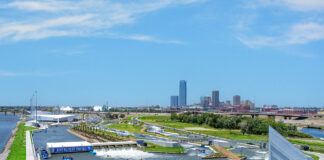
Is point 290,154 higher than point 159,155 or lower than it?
higher

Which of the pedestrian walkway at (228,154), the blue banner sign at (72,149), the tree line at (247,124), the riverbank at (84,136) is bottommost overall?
the riverbank at (84,136)

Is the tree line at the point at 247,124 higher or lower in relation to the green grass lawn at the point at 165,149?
higher

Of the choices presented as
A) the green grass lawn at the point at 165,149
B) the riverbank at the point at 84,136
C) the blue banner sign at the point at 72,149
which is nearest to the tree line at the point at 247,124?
the green grass lawn at the point at 165,149

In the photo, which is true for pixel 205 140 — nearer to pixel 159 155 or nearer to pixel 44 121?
pixel 159 155

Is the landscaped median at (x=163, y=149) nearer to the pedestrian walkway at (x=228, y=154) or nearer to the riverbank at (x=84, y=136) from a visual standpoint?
the pedestrian walkway at (x=228, y=154)

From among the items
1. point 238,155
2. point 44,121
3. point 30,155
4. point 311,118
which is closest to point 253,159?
point 238,155

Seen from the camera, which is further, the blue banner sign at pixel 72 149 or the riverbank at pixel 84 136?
the riverbank at pixel 84 136

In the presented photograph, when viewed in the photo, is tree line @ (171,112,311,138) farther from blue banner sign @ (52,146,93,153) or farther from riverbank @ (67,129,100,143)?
blue banner sign @ (52,146,93,153)

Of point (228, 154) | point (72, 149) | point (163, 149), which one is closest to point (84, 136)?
point (72, 149)

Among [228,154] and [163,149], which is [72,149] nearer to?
[163,149]
